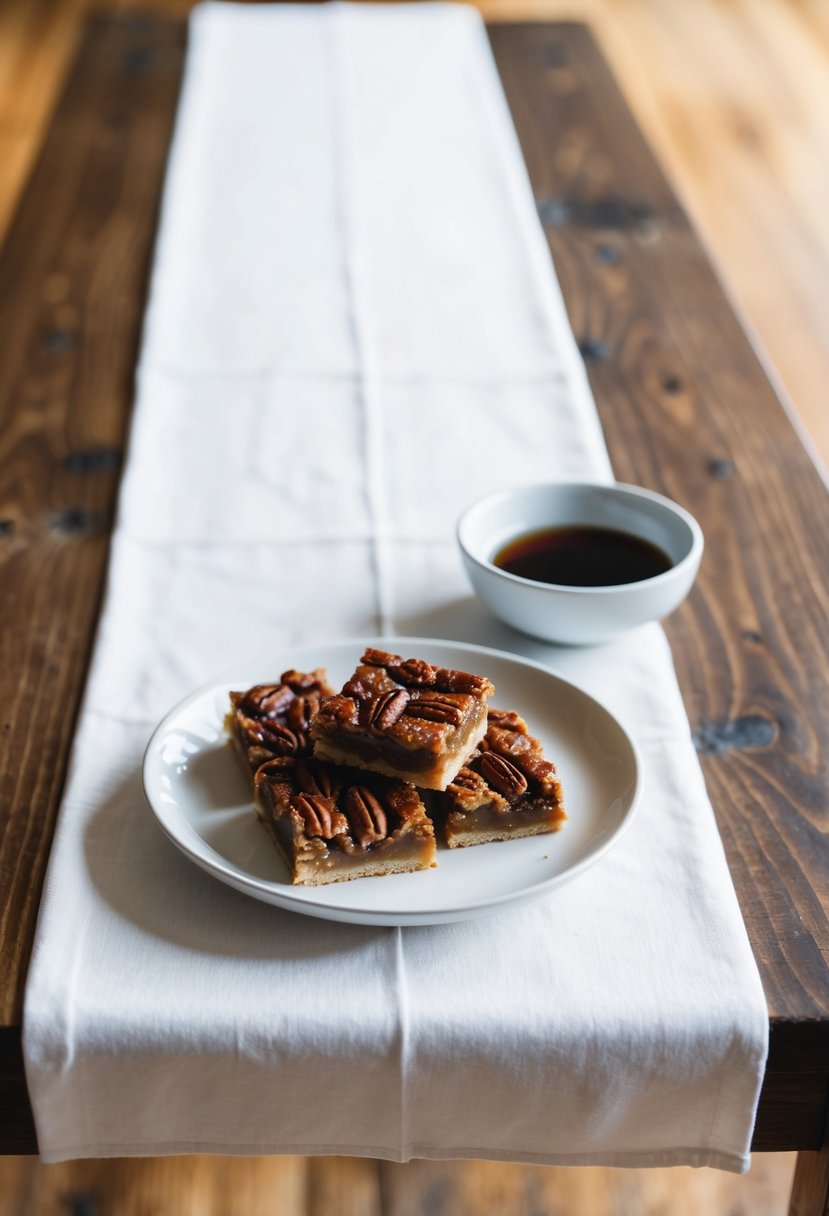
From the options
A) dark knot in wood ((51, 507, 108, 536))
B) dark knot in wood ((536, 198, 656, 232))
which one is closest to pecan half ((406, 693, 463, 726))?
dark knot in wood ((51, 507, 108, 536))

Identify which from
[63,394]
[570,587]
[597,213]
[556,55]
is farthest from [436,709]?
[556,55]

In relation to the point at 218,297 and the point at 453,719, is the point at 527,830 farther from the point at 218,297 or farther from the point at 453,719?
the point at 218,297

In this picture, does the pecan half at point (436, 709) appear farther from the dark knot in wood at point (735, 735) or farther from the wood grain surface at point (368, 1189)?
the wood grain surface at point (368, 1189)

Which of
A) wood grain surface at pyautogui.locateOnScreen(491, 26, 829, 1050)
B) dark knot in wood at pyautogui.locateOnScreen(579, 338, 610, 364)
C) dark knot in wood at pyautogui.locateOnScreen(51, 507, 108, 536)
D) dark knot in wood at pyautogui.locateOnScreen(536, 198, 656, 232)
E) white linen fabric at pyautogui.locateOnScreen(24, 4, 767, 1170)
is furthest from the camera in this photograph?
dark knot in wood at pyautogui.locateOnScreen(536, 198, 656, 232)

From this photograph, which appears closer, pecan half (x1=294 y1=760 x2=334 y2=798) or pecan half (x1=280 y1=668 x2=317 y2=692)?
pecan half (x1=294 y1=760 x2=334 y2=798)

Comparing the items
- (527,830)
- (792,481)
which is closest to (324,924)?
(527,830)

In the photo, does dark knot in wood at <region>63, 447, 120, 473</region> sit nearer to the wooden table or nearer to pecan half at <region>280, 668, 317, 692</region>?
the wooden table

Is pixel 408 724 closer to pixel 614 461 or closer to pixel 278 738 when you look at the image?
pixel 278 738
